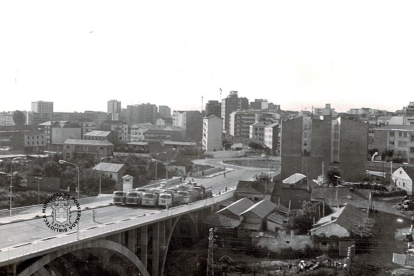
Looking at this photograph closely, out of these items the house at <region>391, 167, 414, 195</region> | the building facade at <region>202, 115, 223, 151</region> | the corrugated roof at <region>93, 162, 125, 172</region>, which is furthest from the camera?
the building facade at <region>202, 115, 223, 151</region>

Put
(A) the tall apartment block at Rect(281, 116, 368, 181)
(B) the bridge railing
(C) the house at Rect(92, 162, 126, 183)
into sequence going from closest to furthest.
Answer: (B) the bridge railing → (A) the tall apartment block at Rect(281, 116, 368, 181) → (C) the house at Rect(92, 162, 126, 183)

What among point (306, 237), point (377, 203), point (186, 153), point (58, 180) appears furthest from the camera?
point (186, 153)

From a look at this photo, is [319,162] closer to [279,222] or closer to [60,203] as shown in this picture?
[279,222]

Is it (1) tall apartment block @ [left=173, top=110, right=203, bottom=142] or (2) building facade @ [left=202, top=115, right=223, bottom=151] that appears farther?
(1) tall apartment block @ [left=173, top=110, right=203, bottom=142]

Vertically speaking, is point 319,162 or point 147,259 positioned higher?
point 319,162

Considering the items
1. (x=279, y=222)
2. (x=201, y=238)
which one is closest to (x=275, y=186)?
(x=279, y=222)

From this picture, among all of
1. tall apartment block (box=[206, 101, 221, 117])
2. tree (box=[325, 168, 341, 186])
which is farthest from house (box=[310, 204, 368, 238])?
tall apartment block (box=[206, 101, 221, 117])

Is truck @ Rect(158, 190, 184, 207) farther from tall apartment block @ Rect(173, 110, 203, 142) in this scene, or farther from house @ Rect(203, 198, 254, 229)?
tall apartment block @ Rect(173, 110, 203, 142)
